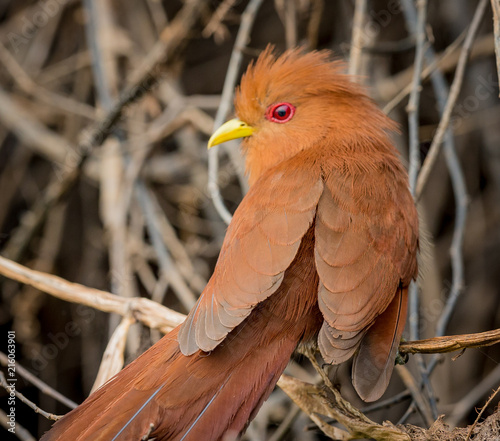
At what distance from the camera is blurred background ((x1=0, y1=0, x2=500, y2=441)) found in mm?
3736

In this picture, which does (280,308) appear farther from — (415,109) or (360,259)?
(415,109)

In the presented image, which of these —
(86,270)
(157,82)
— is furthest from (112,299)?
(86,270)

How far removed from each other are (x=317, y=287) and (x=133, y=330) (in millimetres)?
1293

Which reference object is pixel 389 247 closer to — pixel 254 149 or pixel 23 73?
pixel 254 149

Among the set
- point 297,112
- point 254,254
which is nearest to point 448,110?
point 297,112

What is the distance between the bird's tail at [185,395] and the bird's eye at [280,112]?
1118 mm

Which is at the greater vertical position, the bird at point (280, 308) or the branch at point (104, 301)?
the branch at point (104, 301)

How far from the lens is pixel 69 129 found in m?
A: 4.40

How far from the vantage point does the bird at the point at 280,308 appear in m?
1.77

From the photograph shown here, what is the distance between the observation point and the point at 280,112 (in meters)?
2.71

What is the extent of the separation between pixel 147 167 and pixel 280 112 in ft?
5.65

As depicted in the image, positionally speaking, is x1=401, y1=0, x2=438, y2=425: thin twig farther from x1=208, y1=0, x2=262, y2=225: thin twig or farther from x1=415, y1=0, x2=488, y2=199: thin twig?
x1=208, y1=0, x2=262, y2=225: thin twig

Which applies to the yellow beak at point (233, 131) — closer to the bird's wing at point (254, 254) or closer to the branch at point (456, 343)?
the bird's wing at point (254, 254)

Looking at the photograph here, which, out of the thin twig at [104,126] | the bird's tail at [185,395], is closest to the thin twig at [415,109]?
the bird's tail at [185,395]
